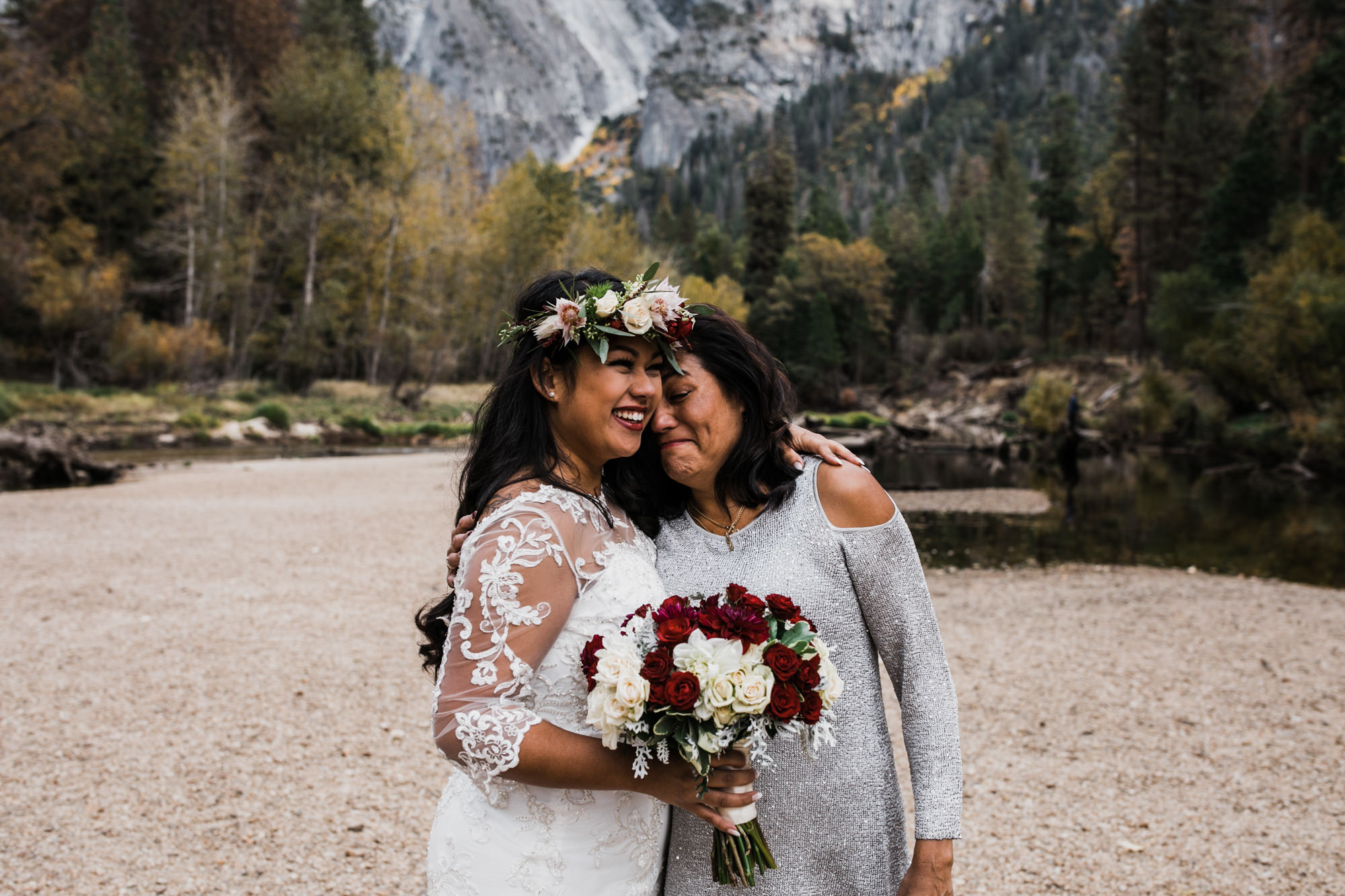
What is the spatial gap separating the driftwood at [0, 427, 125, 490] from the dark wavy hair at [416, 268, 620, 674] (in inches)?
762

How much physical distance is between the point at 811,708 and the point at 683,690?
298mm

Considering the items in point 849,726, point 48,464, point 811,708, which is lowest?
point 48,464

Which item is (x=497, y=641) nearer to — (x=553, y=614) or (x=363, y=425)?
(x=553, y=614)

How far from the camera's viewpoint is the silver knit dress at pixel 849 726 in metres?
1.94

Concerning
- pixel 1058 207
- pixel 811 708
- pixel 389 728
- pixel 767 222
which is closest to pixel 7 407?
pixel 389 728

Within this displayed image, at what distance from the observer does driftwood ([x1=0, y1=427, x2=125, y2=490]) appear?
17312 millimetres

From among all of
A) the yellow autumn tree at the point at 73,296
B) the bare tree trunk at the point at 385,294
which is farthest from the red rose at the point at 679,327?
the bare tree trunk at the point at 385,294

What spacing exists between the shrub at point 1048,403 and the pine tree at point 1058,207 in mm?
21377

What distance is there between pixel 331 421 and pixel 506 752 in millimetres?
29971

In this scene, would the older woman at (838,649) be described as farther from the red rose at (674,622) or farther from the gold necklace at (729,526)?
the red rose at (674,622)

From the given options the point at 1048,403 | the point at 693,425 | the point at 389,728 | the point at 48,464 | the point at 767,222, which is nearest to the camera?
the point at 693,425

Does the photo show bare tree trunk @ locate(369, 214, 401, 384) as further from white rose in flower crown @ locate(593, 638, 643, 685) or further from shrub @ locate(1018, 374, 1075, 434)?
white rose in flower crown @ locate(593, 638, 643, 685)

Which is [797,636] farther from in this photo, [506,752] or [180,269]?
[180,269]

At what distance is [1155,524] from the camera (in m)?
15.8
